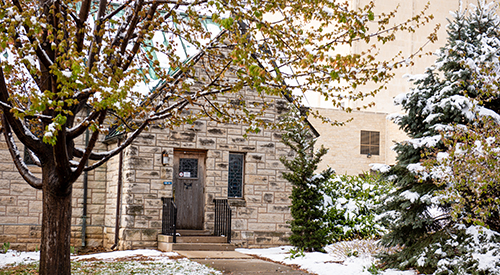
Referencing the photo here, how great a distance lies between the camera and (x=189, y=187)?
12.7 m

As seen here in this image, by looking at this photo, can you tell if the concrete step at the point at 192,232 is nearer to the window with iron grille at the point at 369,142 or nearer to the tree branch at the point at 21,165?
the tree branch at the point at 21,165

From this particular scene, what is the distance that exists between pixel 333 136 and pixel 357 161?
2013mm

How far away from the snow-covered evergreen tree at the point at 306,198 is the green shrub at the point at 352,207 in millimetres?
338

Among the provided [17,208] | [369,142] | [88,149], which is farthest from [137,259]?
[369,142]

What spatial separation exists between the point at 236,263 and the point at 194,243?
222cm

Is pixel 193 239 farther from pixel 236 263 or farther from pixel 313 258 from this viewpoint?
pixel 313 258

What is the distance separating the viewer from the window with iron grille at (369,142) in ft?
94.0

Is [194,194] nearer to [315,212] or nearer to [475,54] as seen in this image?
[315,212]

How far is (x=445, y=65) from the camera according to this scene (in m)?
8.41

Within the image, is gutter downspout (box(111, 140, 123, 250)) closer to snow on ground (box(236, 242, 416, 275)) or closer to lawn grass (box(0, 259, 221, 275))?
lawn grass (box(0, 259, 221, 275))

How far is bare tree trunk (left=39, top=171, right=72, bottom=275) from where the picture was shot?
665 cm

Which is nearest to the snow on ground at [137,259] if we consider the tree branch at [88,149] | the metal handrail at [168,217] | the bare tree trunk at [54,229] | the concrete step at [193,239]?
the concrete step at [193,239]

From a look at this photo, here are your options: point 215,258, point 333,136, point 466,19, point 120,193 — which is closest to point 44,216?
point 215,258

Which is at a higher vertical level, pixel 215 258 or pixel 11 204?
pixel 11 204
